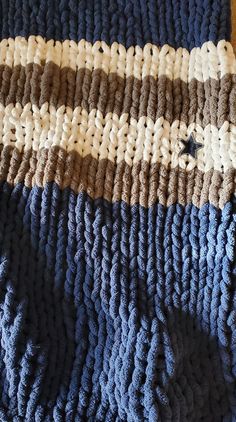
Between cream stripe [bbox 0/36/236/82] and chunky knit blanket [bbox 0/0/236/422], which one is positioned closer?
chunky knit blanket [bbox 0/0/236/422]

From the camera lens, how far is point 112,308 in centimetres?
78

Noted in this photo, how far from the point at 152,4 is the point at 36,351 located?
0.56 meters

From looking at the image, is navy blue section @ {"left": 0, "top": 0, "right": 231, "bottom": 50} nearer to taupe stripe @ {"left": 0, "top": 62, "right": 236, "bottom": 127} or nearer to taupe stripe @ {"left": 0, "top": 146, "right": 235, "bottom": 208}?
taupe stripe @ {"left": 0, "top": 62, "right": 236, "bottom": 127}

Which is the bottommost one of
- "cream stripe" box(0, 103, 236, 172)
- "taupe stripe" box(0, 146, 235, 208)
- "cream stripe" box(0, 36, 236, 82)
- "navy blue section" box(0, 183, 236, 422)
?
"navy blue section" box(0, 183, 236, 422)

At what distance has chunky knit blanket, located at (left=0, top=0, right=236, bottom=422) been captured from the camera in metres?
0.77

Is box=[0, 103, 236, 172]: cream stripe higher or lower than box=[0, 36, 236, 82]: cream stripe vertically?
lower

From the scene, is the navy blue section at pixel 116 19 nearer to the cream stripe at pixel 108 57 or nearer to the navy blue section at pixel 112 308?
the cream stripe at pixel 108 57

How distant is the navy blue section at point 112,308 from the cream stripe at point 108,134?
7 centimetres

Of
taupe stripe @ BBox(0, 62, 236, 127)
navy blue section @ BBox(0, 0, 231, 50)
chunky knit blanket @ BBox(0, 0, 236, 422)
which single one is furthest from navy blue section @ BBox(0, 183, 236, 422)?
navy blue section @ BBox(0, 0, 231, 50)

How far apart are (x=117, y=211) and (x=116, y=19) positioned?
0.31 metres

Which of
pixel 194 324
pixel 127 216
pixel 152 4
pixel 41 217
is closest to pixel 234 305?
pixel 194 324

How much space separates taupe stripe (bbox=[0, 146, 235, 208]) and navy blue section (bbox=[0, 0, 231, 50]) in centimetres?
20

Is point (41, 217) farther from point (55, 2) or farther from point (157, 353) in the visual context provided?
point (55, 2)

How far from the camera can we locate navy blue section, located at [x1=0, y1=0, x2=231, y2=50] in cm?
89
